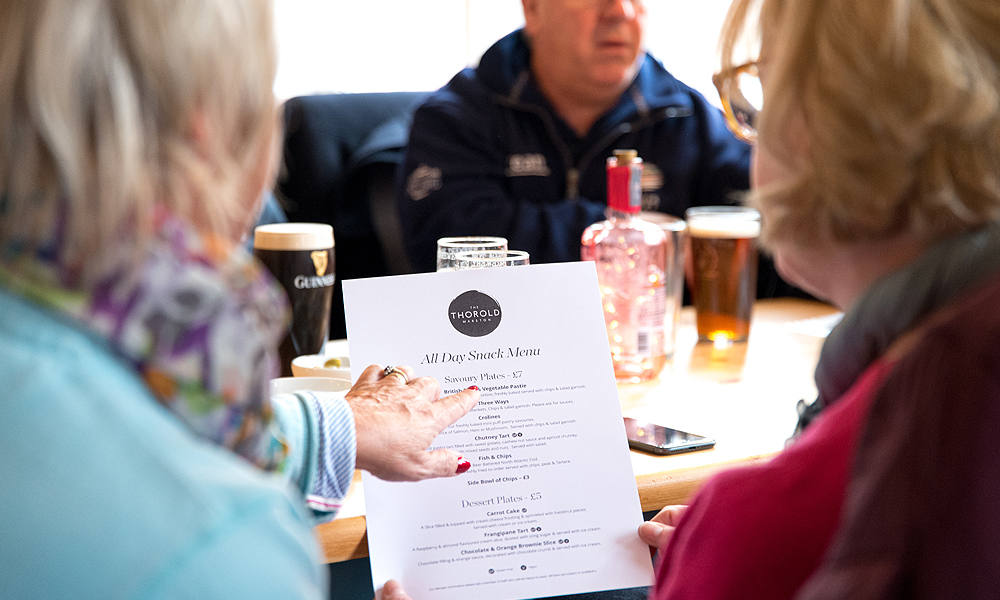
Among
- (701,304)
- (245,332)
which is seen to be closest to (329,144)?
(701,304)

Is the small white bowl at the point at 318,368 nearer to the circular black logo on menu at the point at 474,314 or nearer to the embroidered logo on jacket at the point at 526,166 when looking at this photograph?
the circular black logo on menu at the point at 474,314

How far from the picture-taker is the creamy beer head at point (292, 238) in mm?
1159

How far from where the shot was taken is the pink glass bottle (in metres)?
1.18

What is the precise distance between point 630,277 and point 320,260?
0.39 meters

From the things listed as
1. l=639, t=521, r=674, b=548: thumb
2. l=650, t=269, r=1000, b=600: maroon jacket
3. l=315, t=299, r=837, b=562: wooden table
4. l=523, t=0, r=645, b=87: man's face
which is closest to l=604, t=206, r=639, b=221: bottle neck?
l=315, t=299, r=837, b=562: wooden table

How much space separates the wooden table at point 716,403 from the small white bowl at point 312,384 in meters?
0.11

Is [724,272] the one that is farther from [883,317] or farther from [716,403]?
[883,317]

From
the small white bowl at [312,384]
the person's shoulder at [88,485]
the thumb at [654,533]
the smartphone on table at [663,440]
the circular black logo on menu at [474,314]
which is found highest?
the person's shoulder at [88,485]

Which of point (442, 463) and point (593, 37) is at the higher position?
point (593, 37)

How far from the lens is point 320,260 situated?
118cm

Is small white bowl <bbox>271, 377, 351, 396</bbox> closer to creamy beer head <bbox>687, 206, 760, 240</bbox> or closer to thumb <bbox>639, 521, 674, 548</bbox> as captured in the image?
thumb <bbox>639, 521, 674, 548</bbox>

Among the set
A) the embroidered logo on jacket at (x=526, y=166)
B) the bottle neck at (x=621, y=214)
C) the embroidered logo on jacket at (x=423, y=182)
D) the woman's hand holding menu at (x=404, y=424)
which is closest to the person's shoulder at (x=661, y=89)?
the embroidered logo on jacket at (x=526, y=166)

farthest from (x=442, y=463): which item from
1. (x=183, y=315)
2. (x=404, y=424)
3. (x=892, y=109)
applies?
(x=892, y=109)

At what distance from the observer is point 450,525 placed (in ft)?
2.72
